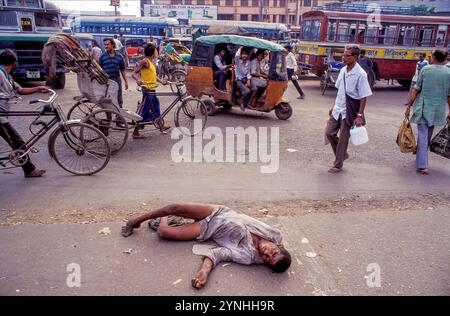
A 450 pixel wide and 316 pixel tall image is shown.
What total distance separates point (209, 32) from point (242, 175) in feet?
75.3

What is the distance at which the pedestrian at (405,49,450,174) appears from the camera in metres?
5.32

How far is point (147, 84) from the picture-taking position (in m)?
6.56

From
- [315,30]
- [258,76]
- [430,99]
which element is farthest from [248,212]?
[315,30]

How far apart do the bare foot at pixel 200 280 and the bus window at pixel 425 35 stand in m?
15.8

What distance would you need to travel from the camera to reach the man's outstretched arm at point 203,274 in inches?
112

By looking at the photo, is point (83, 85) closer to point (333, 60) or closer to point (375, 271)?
point (375, 271)

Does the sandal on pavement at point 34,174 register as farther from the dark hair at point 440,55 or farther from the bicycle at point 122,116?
the dark hair at point 440,55

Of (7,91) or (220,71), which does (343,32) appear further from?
(7,91)

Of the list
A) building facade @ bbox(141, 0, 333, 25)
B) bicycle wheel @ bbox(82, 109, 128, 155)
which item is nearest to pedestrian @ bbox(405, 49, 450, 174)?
bicycle wheel @ bbox(82, 109, 128, 155)

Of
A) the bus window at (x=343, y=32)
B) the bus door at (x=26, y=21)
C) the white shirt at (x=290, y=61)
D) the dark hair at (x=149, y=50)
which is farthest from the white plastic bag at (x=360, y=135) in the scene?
the bus door at (x=26, y=21)

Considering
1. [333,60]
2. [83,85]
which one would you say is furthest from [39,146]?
[333,60]

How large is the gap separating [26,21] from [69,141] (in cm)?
933

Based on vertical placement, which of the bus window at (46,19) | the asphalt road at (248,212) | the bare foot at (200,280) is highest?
the bus window at (46,19)

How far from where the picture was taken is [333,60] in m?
14.3
